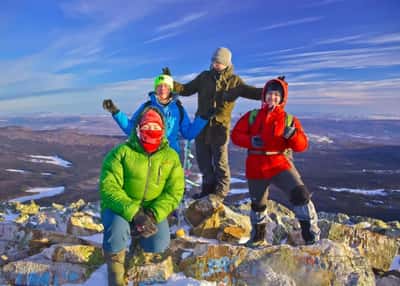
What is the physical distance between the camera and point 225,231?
22.3ft

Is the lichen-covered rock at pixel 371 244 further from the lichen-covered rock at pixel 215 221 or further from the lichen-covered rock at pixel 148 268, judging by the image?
the lichen-covered rock at pixel 148 268

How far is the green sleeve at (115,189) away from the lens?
454 cm

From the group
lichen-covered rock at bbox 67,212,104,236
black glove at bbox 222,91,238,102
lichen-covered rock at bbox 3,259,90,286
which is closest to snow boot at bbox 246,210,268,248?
black glove at bbox 222,91,238,102

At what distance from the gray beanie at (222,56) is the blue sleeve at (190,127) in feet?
4.05

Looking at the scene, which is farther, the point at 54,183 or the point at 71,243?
the point at 54,183

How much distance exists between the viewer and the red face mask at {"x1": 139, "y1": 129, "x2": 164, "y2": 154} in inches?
190

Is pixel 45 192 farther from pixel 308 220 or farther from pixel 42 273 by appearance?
pixel 308 220

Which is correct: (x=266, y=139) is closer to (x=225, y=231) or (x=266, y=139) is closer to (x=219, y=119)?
(x=219, y=119)

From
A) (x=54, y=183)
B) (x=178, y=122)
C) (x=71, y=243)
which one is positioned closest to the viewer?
(x=71, y=243)

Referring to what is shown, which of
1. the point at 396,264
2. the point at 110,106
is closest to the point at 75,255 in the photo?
the point at 110,106

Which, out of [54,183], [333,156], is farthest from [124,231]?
[333,156]

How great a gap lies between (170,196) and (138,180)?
21.6 inches

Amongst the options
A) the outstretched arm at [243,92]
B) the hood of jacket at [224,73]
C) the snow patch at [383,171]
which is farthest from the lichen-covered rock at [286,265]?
the snow patch at [383,171]

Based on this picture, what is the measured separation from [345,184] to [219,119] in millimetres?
134338
